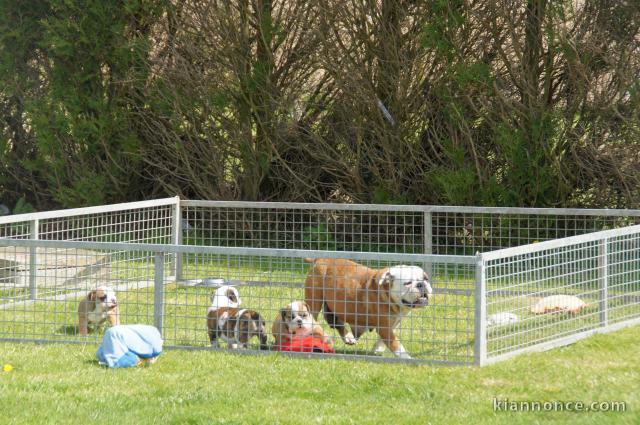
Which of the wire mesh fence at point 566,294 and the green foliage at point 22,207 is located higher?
the green foliage at point 22,207

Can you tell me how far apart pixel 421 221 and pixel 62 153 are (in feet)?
16.9

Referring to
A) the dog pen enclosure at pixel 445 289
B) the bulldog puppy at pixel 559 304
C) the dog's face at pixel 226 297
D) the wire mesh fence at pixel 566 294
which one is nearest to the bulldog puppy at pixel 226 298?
the dog's face at pixel 226 297

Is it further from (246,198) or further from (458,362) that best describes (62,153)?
(458,362)

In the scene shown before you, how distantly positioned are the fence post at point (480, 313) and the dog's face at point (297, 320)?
1.20 m

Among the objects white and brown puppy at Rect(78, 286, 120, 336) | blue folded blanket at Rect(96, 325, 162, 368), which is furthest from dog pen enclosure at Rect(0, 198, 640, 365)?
blue folded blanket at Rect(96, 325, 162, 368)

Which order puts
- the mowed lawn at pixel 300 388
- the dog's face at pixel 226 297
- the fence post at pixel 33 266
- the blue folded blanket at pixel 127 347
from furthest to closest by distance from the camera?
the fence post at pixel 33 266, the dog's face at pixel 226 297, the blue folded blanket at pixel 127 347, the mowed lawn at pixel 300 388

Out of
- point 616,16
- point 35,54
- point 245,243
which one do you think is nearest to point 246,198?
point 245,243

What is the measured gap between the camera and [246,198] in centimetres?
1375

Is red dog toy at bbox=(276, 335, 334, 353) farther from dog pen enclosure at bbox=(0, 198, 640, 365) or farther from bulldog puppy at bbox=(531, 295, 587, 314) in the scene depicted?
bulldog puppy at bbox=(531, 295, 587, 314)

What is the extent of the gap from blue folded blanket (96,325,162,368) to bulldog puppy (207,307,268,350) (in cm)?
61

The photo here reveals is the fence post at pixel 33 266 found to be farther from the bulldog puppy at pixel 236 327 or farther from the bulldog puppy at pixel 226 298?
the bulldog puppy at pixel 236 327

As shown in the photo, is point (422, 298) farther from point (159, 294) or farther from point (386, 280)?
point (159, 294)

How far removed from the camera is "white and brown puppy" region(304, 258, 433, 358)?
6988 millimetres

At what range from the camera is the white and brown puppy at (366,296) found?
6.99m
